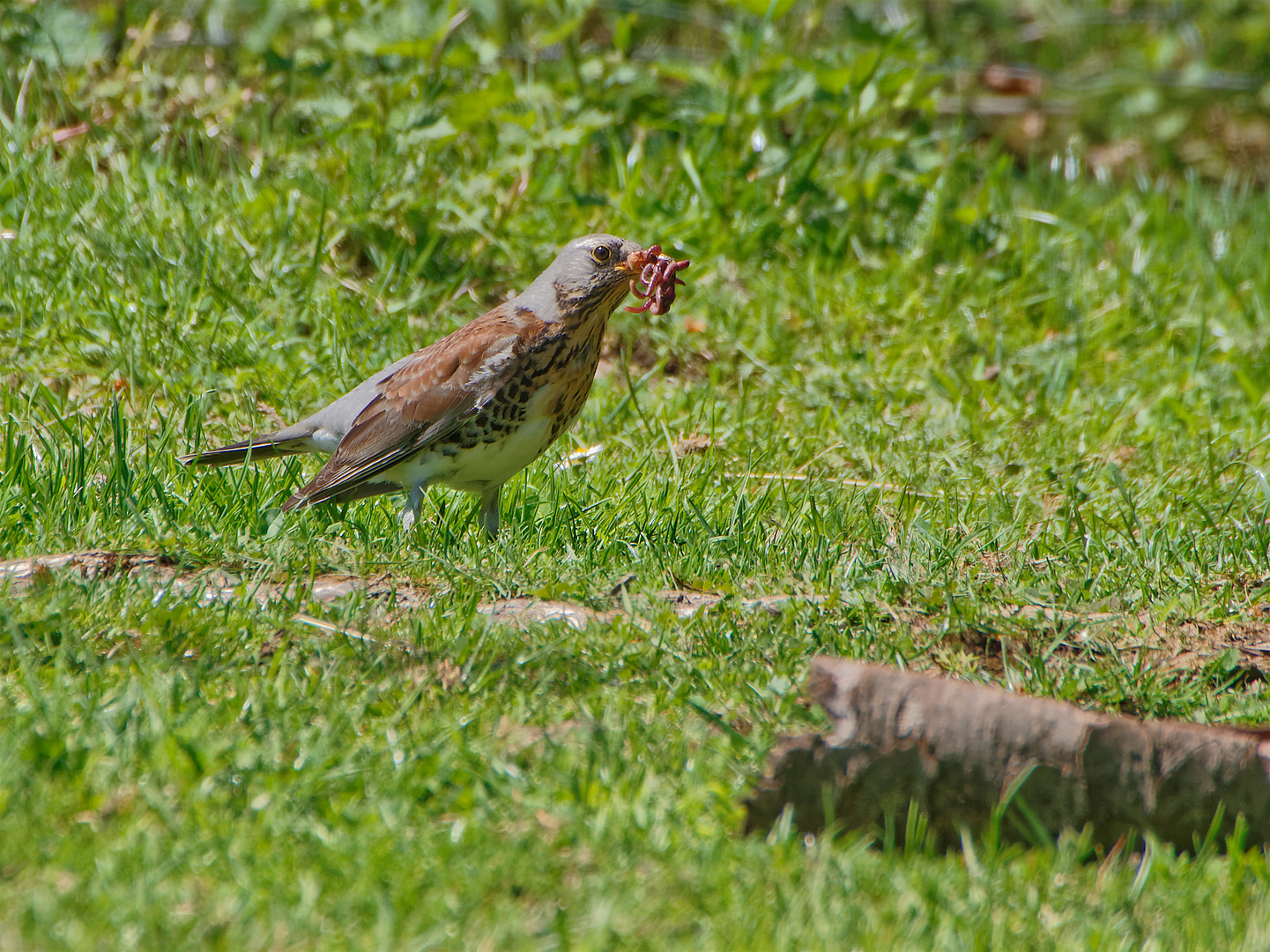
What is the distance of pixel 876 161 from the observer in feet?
21.8

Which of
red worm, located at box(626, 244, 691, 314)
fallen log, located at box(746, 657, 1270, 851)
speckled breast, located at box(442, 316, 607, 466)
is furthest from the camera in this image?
red worm, located at box(626, 244, 691, 314)

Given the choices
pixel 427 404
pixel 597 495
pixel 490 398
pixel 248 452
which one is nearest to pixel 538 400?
pixel 490 398

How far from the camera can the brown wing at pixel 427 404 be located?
13.9ft

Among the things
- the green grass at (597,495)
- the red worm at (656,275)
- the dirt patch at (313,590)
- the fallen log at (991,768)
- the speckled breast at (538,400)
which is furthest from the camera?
the red worm at (656,275)

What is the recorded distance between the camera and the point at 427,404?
170 inches

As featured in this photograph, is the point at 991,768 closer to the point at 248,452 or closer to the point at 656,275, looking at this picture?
the point at 656,275

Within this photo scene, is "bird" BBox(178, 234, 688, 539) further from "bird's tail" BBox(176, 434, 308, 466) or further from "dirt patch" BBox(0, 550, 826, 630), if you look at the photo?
"dirt patch" BBox(0, 550, 826, 630)

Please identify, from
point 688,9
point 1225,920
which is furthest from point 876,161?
point 1225,920

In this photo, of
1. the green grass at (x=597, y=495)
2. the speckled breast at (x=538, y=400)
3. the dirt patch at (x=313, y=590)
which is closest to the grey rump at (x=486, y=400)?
the speckled breast at (x=538, y=400)

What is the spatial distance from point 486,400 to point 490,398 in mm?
15

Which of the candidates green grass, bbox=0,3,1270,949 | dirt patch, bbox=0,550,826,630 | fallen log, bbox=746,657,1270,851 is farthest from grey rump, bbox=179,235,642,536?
fallen log, bbox=746,657,1270,851

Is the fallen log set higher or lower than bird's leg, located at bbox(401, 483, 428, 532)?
higher

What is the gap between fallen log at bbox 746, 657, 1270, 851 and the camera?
2701 millimetres

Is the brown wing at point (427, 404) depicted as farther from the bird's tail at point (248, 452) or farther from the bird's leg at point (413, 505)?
the bird's tail at point (248, 452)
